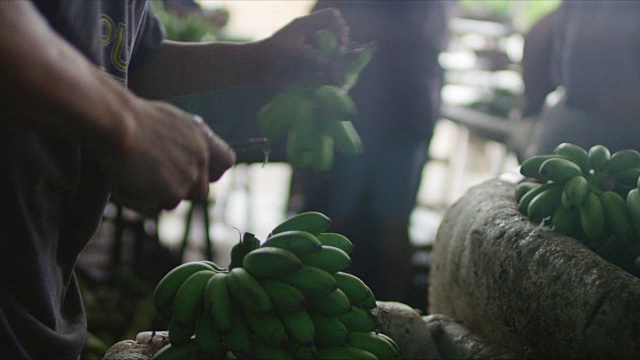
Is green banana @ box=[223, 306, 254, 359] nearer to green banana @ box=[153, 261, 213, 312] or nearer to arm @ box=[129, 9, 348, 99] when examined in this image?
green banana @ box=[153, 261, 213, 312]

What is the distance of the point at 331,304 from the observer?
1589mm

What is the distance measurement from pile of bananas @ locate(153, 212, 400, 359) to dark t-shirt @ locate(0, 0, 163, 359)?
0.73ft

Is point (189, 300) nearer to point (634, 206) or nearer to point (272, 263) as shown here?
point (272, 263)

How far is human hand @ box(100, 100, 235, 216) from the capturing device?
4.00 ft

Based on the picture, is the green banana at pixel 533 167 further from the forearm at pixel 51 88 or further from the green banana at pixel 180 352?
the forearm at pixel 51 88

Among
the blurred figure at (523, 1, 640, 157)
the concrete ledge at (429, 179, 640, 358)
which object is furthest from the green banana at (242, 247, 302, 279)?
the blurred figure at (523, 1, 640, 157)

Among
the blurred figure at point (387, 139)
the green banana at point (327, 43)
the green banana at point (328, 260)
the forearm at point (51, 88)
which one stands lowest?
the blurred figure at point (387, 139)

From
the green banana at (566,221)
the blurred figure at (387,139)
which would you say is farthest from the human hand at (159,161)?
the blurred figure at (387,139)

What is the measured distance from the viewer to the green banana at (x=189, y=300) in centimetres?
155

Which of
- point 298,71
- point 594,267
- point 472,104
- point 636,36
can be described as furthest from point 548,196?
point 472,104

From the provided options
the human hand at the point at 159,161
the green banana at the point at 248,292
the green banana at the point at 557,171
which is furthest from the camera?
the green banana at the point at 557,171

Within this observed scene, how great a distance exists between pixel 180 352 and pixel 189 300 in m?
0.12

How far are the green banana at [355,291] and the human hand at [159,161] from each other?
0.50 metres

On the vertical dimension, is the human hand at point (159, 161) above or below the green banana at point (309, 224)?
above
